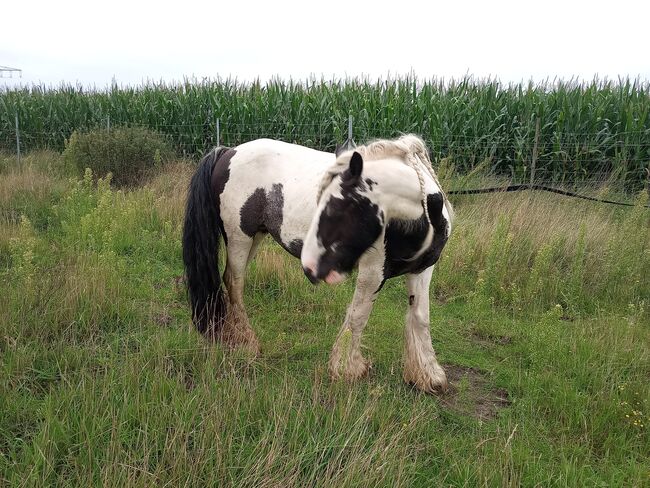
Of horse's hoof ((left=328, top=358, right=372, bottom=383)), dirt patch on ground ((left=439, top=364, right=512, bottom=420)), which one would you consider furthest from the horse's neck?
dirt patch on ground ((left=439, top=364, right=512, bottom=420))

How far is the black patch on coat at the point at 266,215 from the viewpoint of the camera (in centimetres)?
350

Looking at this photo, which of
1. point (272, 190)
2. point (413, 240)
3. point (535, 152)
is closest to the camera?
point (413, 240)

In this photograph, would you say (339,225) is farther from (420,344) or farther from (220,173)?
(220,173)

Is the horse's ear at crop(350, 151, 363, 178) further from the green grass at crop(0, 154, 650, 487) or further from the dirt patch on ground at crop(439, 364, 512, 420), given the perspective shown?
the dirt patch on ground at crop(439, 364, 512, 420)

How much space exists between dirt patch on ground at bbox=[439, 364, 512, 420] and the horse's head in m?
1.39

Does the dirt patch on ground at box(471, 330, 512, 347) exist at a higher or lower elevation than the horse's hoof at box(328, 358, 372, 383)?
lower

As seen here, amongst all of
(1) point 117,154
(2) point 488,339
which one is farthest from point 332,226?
(1) point 117,154

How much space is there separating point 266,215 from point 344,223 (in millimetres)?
1395

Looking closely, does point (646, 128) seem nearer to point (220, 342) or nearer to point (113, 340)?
point (220, 342)

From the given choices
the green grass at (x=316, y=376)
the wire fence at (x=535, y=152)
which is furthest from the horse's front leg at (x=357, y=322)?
the wire fence at (x=535, y=152)

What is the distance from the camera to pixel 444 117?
10047mm

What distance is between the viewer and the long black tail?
3826mm

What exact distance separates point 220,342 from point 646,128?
954cm

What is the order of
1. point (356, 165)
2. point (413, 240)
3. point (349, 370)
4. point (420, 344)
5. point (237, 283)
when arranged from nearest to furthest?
point (356, 165) < point (413, 240) < point (349, 370) < point (420, 344) < point (237, 283)
